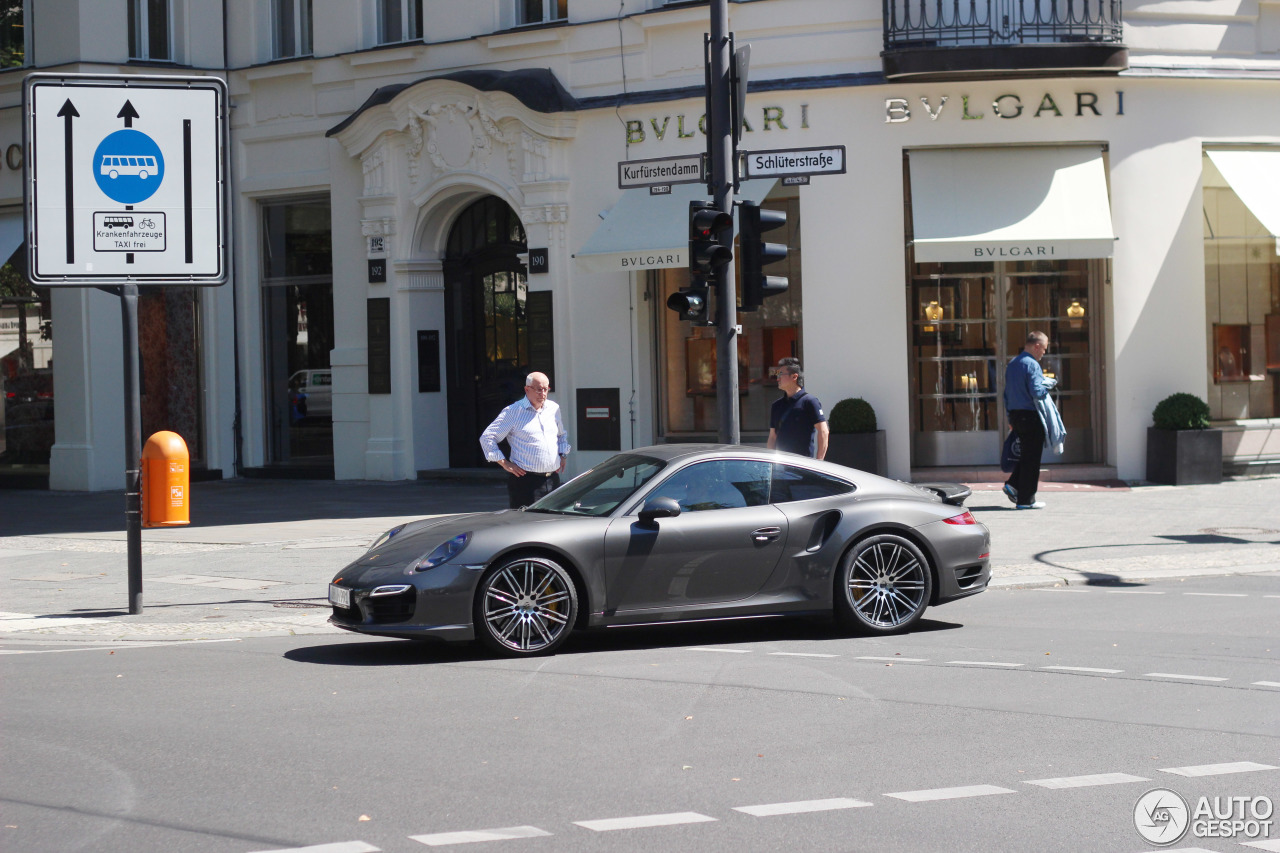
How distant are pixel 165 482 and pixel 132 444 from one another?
104 inches

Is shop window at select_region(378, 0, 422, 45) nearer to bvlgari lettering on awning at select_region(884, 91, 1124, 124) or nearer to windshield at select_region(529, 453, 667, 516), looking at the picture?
bvlgari lettering on awning at select_region(884, 91, 1124, 124)

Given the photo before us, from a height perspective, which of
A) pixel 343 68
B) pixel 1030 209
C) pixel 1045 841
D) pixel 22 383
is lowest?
pixel 1045 841

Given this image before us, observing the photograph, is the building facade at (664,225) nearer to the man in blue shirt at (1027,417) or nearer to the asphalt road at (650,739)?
the man in blue shirt at (1027,417)

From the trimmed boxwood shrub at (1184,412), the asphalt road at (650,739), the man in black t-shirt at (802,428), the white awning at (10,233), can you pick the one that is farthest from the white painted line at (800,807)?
the white awning at (10,233)

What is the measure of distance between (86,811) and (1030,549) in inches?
381

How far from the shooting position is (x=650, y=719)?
6984mm

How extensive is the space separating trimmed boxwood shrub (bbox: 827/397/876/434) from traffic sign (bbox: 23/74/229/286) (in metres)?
8.69

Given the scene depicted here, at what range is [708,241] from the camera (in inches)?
461

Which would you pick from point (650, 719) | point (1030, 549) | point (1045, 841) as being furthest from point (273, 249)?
point (1045, 841)

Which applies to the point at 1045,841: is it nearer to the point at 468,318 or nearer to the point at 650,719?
the point at 650,719

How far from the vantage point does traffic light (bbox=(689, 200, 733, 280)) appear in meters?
11.7

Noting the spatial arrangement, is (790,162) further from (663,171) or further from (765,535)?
(765,535)

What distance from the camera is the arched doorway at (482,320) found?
20.9m

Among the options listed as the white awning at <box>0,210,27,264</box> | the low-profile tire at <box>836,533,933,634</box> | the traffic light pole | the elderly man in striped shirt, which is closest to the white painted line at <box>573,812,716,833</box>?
the low-profile tire at <box>836,533,933,634</box>
